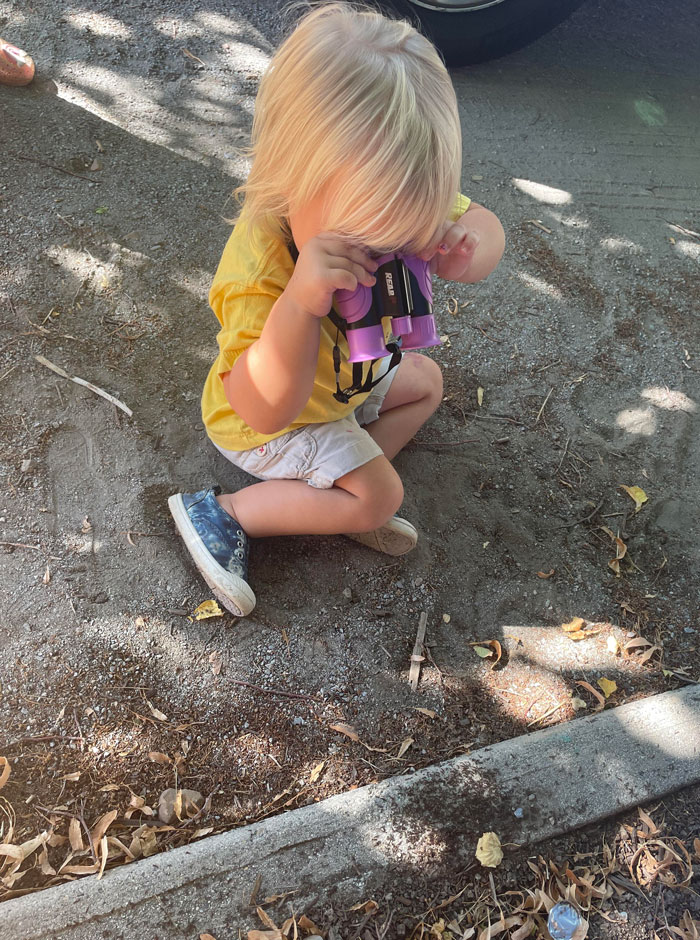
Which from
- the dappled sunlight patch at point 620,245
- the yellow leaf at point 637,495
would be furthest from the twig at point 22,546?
the dappled sunlight patch at point 620,245

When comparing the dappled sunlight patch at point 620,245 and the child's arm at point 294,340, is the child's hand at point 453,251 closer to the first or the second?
the child's arm at point 294,340

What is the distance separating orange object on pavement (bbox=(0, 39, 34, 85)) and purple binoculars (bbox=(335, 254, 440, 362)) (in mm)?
2671

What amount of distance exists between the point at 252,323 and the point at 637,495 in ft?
5.05

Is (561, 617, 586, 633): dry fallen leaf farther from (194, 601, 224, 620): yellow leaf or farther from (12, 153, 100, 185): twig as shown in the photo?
(12, 153, 100, 185): twig

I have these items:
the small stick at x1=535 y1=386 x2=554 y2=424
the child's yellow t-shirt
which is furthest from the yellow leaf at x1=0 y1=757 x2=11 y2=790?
the small stick at x1=535 y1=386 x2=554 y2=424

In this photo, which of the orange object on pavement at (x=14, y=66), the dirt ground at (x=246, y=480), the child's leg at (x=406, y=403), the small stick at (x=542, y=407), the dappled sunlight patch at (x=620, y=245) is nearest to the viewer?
the dirt ground at (x=246, y=480)

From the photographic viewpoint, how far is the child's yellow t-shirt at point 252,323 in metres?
1.75

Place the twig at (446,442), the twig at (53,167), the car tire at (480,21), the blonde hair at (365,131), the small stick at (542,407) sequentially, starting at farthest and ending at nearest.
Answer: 1. the car tire at (480,21)
2. the twig at (53,167)
3. the small stick at (542,407)
4. the twig at (446,442)
5. the blonde hair at (365,131)

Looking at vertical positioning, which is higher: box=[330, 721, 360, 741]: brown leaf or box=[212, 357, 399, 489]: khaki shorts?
box=[212, 357, 399, 489]: khaki shorts

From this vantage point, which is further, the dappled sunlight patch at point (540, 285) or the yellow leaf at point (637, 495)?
the dappled sunlight patch at point (540, 285)

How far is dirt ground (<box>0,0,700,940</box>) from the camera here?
1896mm

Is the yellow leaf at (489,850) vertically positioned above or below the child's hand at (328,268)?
below

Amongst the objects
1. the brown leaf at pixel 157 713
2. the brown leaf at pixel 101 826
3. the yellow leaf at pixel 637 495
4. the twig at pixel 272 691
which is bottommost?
the brown leaf at pixel 101 826

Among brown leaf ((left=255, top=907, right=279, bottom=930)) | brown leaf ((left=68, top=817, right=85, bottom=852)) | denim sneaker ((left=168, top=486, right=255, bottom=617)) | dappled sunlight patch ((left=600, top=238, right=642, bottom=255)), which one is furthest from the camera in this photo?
dappled sunlight patch ((left=600, top=238, right=642, bottom=255))
